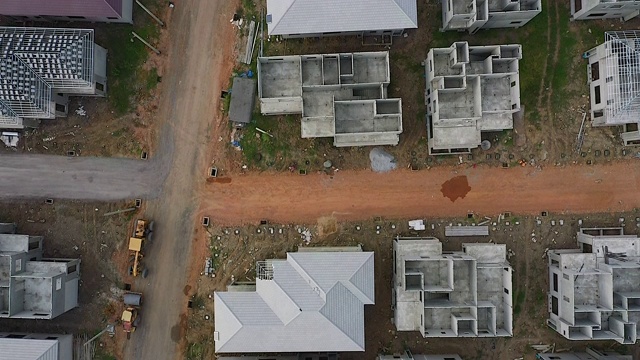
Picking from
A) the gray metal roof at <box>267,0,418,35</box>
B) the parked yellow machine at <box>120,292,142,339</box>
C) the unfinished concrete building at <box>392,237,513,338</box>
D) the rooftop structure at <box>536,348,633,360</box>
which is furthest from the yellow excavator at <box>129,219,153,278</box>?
the rooftop structure at <box>536,348,633,360</box>

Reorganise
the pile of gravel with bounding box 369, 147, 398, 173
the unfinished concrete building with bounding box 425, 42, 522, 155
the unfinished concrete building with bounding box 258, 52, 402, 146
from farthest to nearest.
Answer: the pile of gravel with bounding box 369, 147, 398, 173
the unfinished concrete building with bounding box 258, 52, 402, 146
the unfinished concrete building with bounding box 425, 42, 522, 155

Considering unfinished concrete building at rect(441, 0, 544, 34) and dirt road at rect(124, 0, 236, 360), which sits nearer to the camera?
unfinished concrete building at rect(441, 0, 544, 34)

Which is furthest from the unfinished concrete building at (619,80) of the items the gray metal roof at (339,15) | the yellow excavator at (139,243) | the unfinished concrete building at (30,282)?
the unfinished concrete building at (30,282)

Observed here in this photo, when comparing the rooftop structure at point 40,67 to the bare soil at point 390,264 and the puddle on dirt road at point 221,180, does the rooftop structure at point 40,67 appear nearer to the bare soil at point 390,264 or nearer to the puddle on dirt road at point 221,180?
the puddle on dirt road at point 221,180

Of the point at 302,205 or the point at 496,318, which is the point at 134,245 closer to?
the point at 302,205

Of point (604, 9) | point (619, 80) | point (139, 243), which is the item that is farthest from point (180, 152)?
point (604, 9)

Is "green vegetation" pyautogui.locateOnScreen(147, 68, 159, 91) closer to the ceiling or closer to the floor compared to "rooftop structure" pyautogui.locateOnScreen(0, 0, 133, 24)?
closer to the floor

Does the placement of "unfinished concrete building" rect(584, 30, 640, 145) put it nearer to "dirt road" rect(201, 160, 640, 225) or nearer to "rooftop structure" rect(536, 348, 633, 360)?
"dirt road" rect(201, 160, 640, 225)
